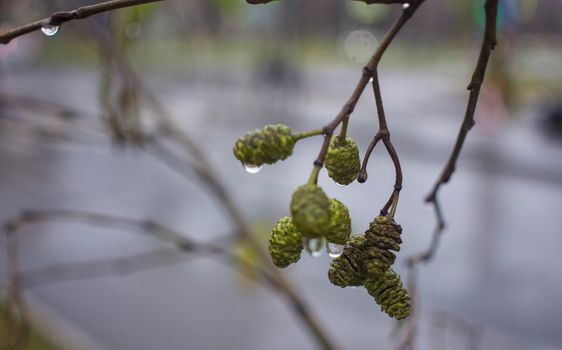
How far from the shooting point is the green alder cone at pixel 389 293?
29.0 inches

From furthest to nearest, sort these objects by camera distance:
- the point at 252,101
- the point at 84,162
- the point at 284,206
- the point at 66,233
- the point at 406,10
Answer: the point at 252,101, the point at 84,162, the point at 284,206, the point at 66,233, the point at 406,10

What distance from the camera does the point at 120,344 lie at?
5414 millimetres

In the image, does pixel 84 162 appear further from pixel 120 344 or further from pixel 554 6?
pixel 554 6

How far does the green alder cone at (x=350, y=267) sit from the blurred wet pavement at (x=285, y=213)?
0.98m

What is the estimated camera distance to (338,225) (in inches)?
26.8

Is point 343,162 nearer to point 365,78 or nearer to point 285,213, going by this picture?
point 365,78

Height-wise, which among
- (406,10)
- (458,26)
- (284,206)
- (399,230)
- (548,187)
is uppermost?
(406,10)

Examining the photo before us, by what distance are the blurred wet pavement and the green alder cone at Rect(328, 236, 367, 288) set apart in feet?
3.21

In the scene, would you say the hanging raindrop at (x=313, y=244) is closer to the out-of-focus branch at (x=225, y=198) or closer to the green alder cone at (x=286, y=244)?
the green alder cone at (x=286, y=244)

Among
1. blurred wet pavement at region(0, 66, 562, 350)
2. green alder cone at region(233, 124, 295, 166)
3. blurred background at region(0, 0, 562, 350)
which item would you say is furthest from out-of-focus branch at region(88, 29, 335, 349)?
green alder cone at region(233, 124, 295, 166)

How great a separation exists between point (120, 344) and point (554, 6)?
26.6 m

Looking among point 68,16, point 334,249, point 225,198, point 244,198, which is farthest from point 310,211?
point 244,198

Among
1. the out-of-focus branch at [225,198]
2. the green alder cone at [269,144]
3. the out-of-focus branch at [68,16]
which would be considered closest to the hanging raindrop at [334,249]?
the green alder cone at [269,144]

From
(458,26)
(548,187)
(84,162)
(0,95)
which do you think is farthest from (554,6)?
(0,95)
